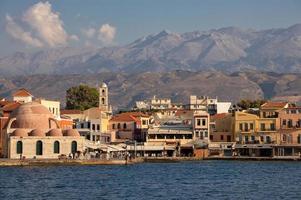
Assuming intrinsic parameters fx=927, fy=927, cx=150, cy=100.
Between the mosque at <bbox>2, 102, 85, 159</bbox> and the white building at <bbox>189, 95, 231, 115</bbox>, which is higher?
the white building at <bbox>189, 95, 231, 115</bbox>

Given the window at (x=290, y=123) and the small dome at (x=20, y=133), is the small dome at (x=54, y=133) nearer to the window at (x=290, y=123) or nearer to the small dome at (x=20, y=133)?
the small dome at (x=20, y=133)

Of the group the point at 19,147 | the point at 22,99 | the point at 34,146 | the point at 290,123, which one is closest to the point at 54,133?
the point at 34,146

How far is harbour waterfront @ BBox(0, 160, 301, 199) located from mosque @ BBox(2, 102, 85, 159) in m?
4.79

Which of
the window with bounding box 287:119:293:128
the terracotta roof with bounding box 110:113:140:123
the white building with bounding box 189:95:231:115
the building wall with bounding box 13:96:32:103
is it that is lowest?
the window with bounding box 287:119:293:128

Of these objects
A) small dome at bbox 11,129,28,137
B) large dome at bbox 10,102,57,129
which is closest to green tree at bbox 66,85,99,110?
large dome at bbox 10,102,57,129

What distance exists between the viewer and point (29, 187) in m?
62.3

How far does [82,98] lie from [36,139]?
61.5 metres

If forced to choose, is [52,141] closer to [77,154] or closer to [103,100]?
[77,154]

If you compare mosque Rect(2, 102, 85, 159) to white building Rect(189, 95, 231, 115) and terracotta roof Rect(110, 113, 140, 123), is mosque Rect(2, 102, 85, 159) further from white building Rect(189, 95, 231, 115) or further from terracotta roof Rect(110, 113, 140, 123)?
white building Rect(189, 95, 231, 115)

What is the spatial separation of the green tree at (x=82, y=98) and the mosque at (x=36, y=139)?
5451cm

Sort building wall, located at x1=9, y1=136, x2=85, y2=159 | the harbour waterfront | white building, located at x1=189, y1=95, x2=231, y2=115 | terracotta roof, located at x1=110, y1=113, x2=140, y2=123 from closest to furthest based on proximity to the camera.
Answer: the harbour waterfront < building wall, located at x1=9, y1=136, x2=85, y2=159 < terracotta roof, located at x1=110, y1=113, x2=140, y2=123 < white building, located at x1=189, y1=95, x2=231, y2=115

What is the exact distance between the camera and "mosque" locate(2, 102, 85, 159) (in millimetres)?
92688

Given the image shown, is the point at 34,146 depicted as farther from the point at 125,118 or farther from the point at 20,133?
the point at 125,118

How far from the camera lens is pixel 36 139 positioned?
92.6 metres
